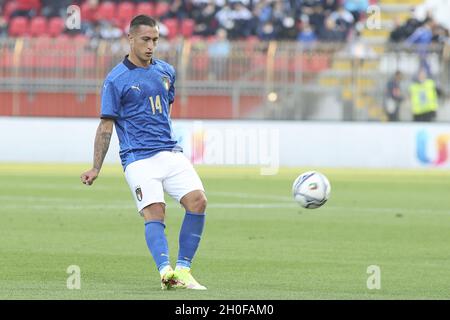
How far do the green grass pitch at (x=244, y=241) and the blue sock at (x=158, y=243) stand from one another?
0.30 meters

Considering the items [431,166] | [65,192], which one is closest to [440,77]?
[431,166]

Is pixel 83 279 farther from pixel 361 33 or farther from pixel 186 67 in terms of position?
pixel 361 33

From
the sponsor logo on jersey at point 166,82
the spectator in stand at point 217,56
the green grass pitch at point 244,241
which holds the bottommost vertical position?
the green grass pitch at point 244,241

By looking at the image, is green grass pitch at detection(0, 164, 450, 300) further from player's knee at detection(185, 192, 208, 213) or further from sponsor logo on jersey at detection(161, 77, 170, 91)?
sponsor logo on jersey at detection(161, 77, 170, 91)

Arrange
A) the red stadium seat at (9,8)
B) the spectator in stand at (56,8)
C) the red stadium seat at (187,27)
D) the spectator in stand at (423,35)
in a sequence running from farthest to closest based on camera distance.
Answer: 1. the red stadium seat at (9,8)
2. the spectator in stand at (56,8)
3. the red stadium seat at (187,27)
4. the spectator in stand at (423,35)

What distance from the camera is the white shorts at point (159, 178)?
10461 millimetres

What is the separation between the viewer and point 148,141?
10.6 m

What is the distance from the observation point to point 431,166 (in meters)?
29.5

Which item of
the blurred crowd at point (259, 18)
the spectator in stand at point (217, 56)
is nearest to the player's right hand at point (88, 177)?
the spectator in stand at point (217, 56)

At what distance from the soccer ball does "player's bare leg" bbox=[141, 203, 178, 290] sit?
6.89 feet

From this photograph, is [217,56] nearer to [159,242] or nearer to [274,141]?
[274,141]

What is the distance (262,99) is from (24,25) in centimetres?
915

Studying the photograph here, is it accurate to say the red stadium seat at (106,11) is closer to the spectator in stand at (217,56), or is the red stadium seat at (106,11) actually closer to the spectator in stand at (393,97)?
the spectator in stand at (217,56)

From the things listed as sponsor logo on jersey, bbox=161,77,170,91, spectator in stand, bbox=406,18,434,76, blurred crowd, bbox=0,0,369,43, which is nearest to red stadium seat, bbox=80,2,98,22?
blurred crowd, bbox=0,0,369,43
